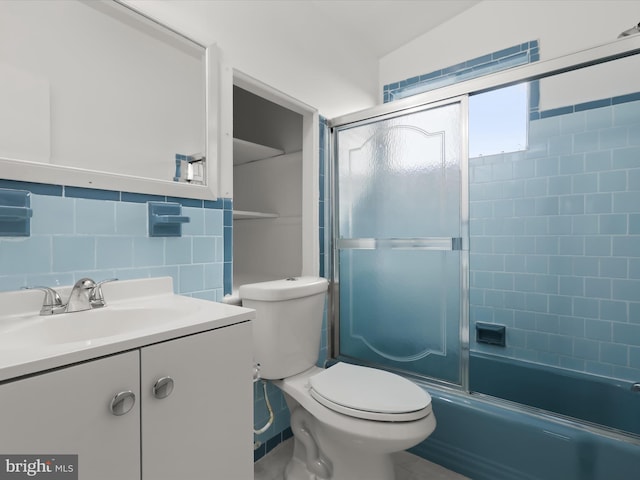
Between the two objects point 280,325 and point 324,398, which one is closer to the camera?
point 324,398

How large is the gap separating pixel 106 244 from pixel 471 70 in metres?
2.30

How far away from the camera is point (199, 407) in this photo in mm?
776

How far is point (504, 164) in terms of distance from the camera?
2.07 metres

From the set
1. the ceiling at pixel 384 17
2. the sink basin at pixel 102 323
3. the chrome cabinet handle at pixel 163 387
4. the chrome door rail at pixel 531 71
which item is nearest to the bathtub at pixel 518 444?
the sink basin at pixel 102 323

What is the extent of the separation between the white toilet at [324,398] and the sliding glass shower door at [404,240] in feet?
1.36

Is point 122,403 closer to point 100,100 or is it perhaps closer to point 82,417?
point 82,417

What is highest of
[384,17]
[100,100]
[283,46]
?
[384,17]

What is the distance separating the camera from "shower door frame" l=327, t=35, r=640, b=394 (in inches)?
50.7

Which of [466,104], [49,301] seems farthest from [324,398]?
[466,104]

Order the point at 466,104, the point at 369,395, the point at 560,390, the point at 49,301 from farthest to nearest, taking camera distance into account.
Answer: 1. the point at 560,390
2. the point at 466,104
3. the point at 369,395
4. the point at 49,301

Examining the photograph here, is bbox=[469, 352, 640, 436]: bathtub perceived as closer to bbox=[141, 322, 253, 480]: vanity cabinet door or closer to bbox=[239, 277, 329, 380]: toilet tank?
bbox=[239, 277, 329, 380]: toilet tank

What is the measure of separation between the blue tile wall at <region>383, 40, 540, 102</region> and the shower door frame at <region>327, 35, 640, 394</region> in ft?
2.02

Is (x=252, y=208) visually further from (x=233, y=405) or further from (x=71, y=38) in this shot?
(x=233, y=405)

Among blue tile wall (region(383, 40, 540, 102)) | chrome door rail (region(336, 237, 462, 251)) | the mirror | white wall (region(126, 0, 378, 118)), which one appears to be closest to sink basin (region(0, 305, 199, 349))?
the mirror
